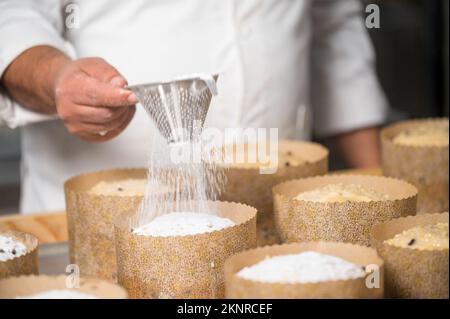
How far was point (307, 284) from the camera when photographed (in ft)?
2.64

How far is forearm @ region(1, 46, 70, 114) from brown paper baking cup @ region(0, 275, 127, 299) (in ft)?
1.91

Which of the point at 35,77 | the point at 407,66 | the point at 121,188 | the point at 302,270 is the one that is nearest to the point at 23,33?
the point at 35,77

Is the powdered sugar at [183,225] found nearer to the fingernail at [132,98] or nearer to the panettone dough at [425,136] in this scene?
the fingernail at [132,98]

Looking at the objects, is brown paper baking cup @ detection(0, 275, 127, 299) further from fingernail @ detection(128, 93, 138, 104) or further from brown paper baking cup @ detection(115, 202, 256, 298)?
fingernail @ detection(128, 93, 138, 104)

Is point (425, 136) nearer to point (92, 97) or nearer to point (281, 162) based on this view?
point (281, 162)

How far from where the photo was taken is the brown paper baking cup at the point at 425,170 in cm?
142

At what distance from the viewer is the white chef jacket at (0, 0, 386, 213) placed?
167 centimetres

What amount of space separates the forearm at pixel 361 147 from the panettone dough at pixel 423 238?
3.53 feet

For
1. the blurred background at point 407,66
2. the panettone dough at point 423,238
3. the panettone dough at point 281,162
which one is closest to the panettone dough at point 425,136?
the panettone dough at point 281,162

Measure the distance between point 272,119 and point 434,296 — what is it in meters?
0.98

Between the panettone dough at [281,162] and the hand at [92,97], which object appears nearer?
the hand at [92,97]

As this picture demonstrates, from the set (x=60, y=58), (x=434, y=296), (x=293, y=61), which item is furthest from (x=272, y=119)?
(x=434, y=296)

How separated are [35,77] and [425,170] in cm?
70
